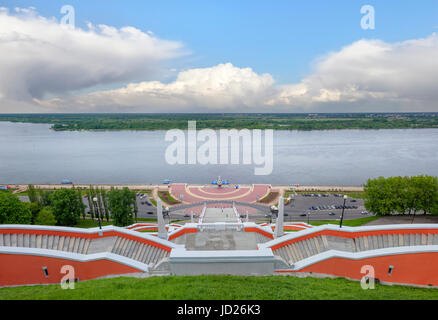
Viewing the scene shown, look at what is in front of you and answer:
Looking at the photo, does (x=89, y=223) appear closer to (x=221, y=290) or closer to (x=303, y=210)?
(x=221, y=290)

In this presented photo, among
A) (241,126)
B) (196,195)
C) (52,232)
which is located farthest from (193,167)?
(241,126)

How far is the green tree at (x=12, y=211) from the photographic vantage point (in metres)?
20.6

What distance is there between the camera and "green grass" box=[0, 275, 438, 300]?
8.14m

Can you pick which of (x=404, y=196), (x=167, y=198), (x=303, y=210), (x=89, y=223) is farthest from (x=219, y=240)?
(x=167, y=198)

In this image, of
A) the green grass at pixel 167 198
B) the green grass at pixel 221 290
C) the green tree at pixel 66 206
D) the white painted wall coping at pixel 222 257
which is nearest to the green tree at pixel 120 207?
the green tree at pixel 66 206

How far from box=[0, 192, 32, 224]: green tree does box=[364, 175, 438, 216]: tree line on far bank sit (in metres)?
36.8

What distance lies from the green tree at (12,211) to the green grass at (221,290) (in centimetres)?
1429

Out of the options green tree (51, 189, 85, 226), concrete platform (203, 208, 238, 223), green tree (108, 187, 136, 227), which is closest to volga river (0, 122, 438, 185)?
concrete platform (203, 208, 238, 223)

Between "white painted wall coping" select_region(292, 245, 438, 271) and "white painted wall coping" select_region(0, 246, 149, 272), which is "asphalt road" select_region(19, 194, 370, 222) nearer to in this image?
"white painted wall coping" select_region(292, 245, 438, 271)

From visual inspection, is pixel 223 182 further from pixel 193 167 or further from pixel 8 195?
pixel 8 195

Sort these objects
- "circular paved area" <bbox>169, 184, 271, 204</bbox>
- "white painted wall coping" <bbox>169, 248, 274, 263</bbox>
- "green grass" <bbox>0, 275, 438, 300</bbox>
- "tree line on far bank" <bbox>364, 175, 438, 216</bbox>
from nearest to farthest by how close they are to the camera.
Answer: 1. "green grass" <bbox>0, 275, 438, 300</bbox>
2. "white painted wall coping" <bbox>169, 248, 274, 263</bbox>
3. "tree line on far bank" <bbox>364, 175, 438, 216</bbox>
4. "circular paved area" <bbox>169, 184, 271, 204</bbox>

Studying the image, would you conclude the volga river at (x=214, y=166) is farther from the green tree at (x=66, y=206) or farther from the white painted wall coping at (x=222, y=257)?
the white painted wall coping at (x=222, y=257)

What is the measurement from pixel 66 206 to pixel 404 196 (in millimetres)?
40105

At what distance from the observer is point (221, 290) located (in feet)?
27.9
